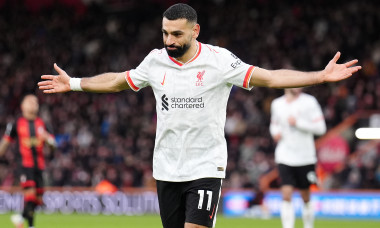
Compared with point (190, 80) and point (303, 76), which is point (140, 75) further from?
point (303, 76)

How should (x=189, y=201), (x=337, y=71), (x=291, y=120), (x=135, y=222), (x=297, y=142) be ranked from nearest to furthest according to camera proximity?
(x=337, y=71), (x=189, y=201), (x=291, y=120), (x=297, y=142), (x=135, y=222)

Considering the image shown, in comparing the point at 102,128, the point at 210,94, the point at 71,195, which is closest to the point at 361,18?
the point at 102,128

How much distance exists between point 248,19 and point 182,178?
780 inches

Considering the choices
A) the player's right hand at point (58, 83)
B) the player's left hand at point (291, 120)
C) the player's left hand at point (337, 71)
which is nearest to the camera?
the player's left hand at point (337, 71)

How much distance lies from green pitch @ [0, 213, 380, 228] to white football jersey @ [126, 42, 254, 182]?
321 inches

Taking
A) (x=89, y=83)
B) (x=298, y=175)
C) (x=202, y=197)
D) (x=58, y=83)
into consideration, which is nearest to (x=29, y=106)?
(x=298, y=175)

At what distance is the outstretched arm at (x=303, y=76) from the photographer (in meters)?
5.70

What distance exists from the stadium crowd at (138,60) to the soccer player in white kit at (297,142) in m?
6.33

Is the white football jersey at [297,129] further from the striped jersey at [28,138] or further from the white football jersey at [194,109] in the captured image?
the white football jersey at [194,109]

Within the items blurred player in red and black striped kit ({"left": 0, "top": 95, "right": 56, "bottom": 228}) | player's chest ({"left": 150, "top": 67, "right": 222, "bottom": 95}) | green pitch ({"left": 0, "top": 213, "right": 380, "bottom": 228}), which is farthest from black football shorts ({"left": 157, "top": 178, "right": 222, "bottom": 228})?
green pitch ({"left": 0, "top": 213, "right": 380, "bottom": 228})

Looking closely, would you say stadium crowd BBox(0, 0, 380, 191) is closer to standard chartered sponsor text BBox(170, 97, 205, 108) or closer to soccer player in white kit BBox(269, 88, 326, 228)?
soccer player in white kit BBox(269, 88, 326, 228)

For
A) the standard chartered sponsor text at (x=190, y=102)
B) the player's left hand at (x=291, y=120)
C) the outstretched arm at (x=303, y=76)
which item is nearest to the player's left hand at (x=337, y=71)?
the outstretched arm at (x=303, y=76)

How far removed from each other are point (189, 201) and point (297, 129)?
18.6ft

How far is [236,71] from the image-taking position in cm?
602
